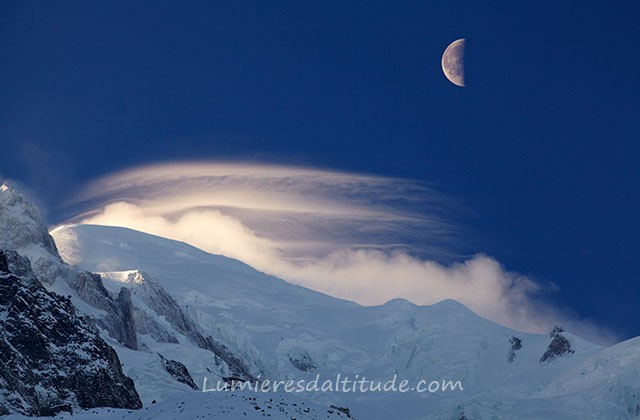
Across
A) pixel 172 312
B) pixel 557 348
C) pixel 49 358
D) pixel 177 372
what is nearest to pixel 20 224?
pixel 172 312

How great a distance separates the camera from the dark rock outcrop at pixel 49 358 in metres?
73.1

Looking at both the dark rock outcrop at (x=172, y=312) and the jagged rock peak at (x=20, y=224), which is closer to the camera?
the jagged rock peak at (x=20, y=224)

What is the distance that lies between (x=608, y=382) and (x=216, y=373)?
7026 centimetres

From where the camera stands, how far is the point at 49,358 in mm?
78375

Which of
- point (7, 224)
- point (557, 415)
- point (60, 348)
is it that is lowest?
point (60, 348)

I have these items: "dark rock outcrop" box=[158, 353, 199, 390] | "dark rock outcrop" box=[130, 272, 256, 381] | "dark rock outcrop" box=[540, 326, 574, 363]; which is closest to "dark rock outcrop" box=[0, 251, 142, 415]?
"dark rock outcrop" box=[158, 353, 199, 390]

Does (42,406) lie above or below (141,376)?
below

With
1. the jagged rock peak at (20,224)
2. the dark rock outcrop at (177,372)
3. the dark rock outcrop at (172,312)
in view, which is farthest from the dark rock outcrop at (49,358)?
the dark rock outcrop at (172,312)

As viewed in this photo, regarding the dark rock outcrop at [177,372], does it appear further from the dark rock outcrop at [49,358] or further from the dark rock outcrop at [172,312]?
the dark rock outcrop at [172,312]

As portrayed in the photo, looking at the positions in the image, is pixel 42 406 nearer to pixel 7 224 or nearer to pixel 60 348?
pixel 60 348

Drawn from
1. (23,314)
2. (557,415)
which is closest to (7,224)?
(23,314)

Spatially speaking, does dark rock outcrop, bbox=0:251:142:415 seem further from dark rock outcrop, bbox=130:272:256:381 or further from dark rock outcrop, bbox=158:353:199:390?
dark rock outcrop, bbox=130:272:256:381

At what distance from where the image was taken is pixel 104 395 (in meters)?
78.9

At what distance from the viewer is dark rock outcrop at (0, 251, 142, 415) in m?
73.1
